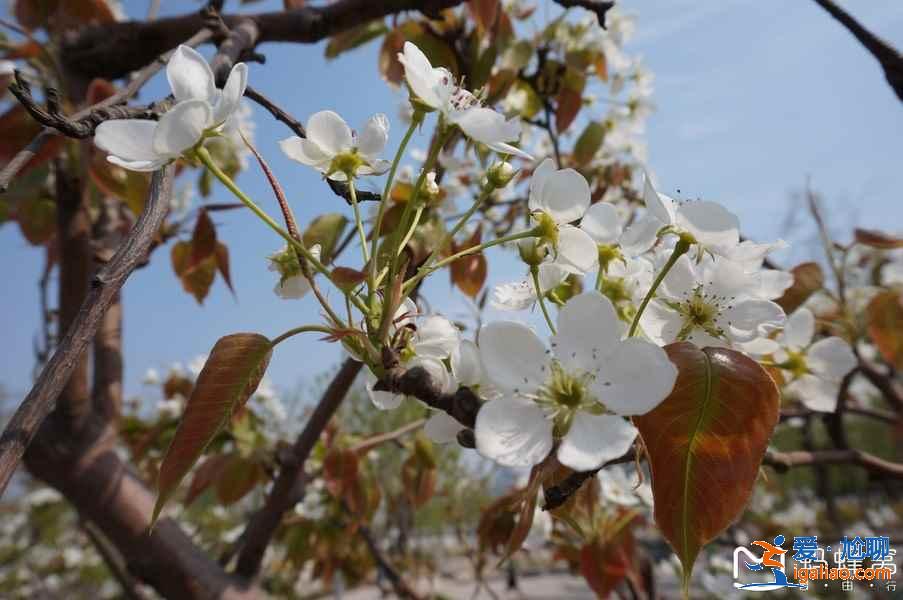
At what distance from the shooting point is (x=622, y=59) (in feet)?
5.58

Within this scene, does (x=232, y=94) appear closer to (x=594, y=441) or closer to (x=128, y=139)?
(x=128, y=139)

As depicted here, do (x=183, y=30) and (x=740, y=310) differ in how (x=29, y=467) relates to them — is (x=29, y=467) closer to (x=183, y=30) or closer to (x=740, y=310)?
(x=183, y=30)

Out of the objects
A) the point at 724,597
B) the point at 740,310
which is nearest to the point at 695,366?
the point at 740,310

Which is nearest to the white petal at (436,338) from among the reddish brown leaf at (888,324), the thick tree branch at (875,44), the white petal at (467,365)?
the white petal at (467,365)

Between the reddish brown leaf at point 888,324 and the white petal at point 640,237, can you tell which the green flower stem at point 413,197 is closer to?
the white petal at point 640,237

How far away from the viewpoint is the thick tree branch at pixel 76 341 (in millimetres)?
229

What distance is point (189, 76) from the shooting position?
1.27 feet

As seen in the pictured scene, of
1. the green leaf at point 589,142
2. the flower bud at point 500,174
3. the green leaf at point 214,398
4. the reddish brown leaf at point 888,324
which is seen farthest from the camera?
the green leaf at point 589,142

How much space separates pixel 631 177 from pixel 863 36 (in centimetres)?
132

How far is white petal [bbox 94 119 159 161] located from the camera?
354mm

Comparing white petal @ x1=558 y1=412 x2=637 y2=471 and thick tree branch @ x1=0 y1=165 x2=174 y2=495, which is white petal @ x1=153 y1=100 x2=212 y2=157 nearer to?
thick tree branch @ x1=0 y1=165 x2=174 y2=495

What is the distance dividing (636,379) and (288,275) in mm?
268

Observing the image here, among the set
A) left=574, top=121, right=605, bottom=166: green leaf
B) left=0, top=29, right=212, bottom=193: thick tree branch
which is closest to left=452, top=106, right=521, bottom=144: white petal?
left=0, top=29, right=212, bottom=193: thick tree branch

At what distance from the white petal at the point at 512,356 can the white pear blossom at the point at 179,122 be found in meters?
0.21
